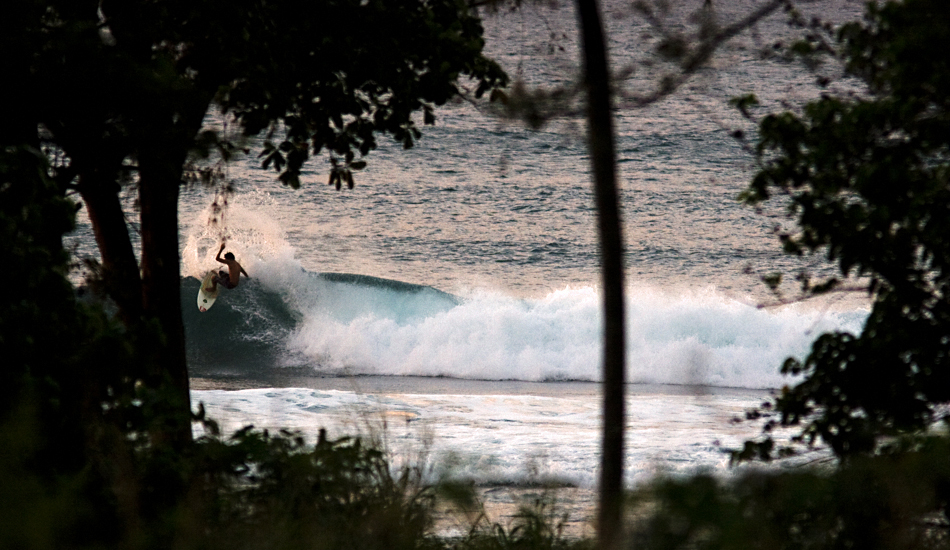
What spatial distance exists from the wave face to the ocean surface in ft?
0.17

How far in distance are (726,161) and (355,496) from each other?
28601 millimetres

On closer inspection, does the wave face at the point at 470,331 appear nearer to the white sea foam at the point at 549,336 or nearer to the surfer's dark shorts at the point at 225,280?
the white sea foam at the point at 549,336

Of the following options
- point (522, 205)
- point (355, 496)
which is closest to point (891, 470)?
point (355, 496)

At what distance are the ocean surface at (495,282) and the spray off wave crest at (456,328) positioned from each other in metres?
0.06

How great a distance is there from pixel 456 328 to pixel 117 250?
18.0 meters

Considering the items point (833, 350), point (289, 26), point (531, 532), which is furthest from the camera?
point (289, 26)

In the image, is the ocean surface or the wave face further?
the wave face

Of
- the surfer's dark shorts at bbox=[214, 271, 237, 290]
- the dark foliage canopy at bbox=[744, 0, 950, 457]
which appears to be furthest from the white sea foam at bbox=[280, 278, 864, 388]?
the dark foliage canopy at bbox=[744, 0, 950, 457]

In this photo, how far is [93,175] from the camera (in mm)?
4984

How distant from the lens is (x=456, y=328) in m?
23.5

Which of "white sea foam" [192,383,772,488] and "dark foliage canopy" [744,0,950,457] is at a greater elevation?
"dark foliage canopy" [744,0,950,457]

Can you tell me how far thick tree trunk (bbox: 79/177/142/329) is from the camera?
17.7ft

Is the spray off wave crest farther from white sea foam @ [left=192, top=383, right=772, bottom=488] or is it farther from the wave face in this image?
white sea foam @ [left=192, top=383, right=772, bottom=488]

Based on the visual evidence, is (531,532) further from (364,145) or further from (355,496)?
(364,145)
